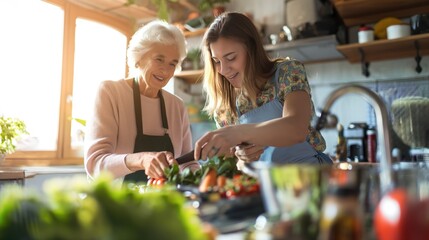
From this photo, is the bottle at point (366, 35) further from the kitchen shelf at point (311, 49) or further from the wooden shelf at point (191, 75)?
the wooden shelf at point (191, 75)

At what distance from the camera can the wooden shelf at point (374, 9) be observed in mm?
2533

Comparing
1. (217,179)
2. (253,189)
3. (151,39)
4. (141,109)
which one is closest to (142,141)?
(141,109)

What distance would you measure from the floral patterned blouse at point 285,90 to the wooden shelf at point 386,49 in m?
1.35

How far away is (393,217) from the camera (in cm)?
46

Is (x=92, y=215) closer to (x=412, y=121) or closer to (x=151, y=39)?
(x=151, y=39)

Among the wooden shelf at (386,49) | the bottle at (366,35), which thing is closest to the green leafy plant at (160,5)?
the wooden shelf at (386,49)

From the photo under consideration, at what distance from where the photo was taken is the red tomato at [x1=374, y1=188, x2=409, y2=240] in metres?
0.45

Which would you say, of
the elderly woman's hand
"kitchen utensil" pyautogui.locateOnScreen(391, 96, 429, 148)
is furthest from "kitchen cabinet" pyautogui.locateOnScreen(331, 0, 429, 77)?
the elderly woman's hand

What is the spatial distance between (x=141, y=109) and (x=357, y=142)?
1502 millimetres

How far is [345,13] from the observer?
2682mm

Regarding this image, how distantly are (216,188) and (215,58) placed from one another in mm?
737

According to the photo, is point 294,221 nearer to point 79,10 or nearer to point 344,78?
point 344,78

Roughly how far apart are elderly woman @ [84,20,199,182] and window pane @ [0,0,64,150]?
4.31ft

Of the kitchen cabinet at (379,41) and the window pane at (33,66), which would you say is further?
Result: the window pane at (33,66)
